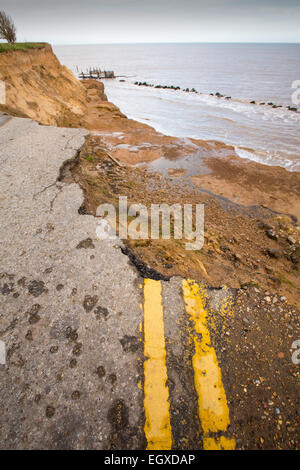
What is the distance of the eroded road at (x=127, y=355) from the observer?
1.59 metres

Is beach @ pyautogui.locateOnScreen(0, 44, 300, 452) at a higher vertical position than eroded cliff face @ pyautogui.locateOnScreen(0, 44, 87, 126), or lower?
lower

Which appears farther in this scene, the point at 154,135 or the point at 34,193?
the point at 154,135

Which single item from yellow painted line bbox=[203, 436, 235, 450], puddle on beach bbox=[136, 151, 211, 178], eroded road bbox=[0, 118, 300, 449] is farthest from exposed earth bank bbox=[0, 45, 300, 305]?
yellow painted line bbox=[203, 436, 235, 450]

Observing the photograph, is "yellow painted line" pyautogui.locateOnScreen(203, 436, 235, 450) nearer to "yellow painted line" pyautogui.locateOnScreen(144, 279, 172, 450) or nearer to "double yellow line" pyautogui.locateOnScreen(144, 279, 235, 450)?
"double yellow line" pyautogui.locateOnScreen(144, 279, 235, 450)

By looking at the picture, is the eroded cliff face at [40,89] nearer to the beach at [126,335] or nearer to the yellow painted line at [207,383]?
the beach at [126,335]

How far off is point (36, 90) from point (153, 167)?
7.94 m

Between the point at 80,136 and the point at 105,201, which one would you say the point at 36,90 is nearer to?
the point at 80,136

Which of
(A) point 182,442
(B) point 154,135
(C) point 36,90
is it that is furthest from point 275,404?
(C) point 36,90

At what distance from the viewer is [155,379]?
1.80 meters

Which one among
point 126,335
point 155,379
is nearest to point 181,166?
point 126,335

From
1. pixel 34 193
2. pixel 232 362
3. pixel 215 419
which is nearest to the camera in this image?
pixel 215 419

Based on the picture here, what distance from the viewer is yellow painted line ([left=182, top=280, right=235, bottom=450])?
1.65 metres

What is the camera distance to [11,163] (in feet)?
13.8

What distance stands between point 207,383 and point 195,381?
0.36 ft
